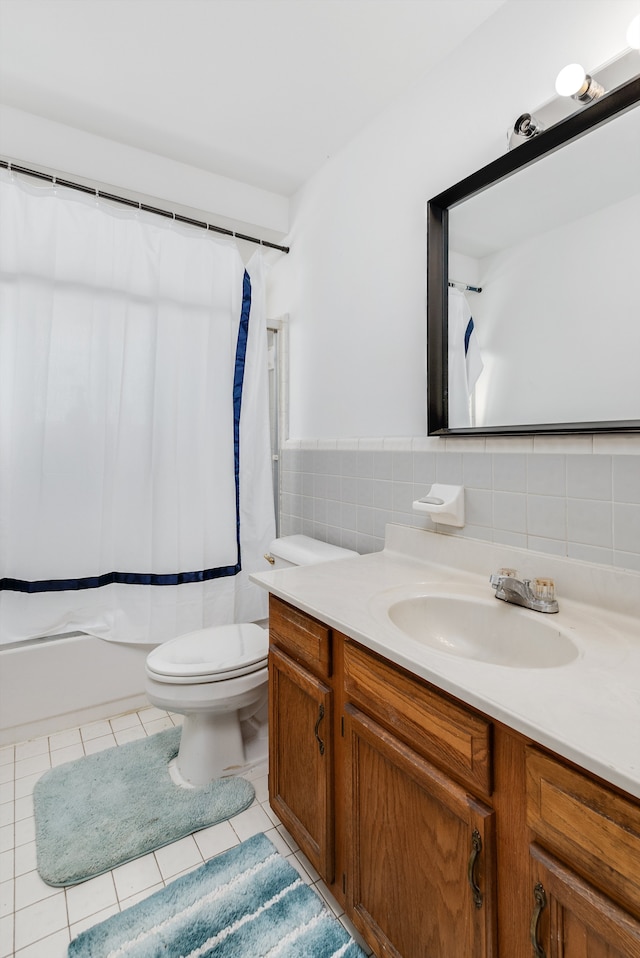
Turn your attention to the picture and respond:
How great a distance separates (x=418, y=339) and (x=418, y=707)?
1.16 metres

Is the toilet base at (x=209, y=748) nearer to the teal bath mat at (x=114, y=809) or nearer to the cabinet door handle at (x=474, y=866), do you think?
the teal bath mat at (x=114, y=809)

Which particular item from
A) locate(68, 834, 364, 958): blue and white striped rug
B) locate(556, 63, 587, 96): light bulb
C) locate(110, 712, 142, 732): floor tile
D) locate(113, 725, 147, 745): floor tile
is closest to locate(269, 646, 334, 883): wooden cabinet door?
locate(68, 834, 364, 958): blue and white striped rug

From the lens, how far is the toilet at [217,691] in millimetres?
1486

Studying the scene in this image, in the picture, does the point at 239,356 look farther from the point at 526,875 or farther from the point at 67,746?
the point at 526,875

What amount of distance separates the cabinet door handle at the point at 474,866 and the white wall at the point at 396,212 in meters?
1.13

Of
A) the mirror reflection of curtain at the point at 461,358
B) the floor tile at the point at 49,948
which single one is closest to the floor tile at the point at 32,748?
the floor tile at the point at 49,948

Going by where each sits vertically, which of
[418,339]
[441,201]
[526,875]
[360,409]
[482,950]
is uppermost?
[441,201]

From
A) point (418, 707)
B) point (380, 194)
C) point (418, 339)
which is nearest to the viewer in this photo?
point (418, 707)

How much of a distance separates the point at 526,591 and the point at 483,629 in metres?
0.15

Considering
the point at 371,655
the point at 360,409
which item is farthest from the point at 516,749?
the point at 360,409

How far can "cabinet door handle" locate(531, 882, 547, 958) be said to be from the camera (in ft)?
2.03

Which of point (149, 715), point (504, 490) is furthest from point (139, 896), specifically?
point (504, 490)

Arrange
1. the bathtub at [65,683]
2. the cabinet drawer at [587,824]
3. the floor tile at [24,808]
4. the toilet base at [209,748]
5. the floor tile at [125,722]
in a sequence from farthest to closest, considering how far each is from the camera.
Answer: the floor tile at [125,722] < the bathtub at [65,683] < the toilet base at [209,748] < the floor tile at [24,808] < the cabinet drawer at [587,824]

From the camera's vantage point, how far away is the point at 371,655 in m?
0.95
